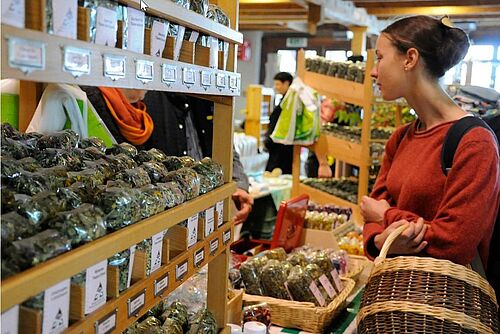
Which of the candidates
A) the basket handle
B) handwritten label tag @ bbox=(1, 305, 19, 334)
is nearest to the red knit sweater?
the basket handle

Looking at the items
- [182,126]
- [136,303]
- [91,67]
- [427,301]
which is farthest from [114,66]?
[182,126]

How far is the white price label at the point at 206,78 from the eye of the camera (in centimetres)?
133

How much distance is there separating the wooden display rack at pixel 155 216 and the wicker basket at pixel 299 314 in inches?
15.4

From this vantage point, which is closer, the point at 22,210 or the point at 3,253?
the point at 3,253

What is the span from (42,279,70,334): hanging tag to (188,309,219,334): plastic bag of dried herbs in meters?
0.74

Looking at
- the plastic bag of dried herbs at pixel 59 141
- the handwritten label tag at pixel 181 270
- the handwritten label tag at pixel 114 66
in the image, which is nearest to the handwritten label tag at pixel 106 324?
the handwritten label tag at pixel 181 270

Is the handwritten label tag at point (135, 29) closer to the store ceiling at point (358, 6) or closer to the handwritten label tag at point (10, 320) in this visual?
the handwritten label tag at point (10, 320)

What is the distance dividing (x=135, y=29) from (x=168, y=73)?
4.9 inches

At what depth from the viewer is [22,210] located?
913 mm

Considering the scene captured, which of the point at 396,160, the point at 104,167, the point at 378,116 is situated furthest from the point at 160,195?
the point at 378,116

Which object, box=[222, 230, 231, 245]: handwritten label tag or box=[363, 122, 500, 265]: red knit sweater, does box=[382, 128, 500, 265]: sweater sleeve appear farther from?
box=[222, 230, 231, 245]: handwritten label tag

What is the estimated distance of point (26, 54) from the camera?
720 millimetres

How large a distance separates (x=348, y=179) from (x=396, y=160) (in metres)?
3.20

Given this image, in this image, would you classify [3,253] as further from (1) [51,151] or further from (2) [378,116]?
(2) [378,116]
